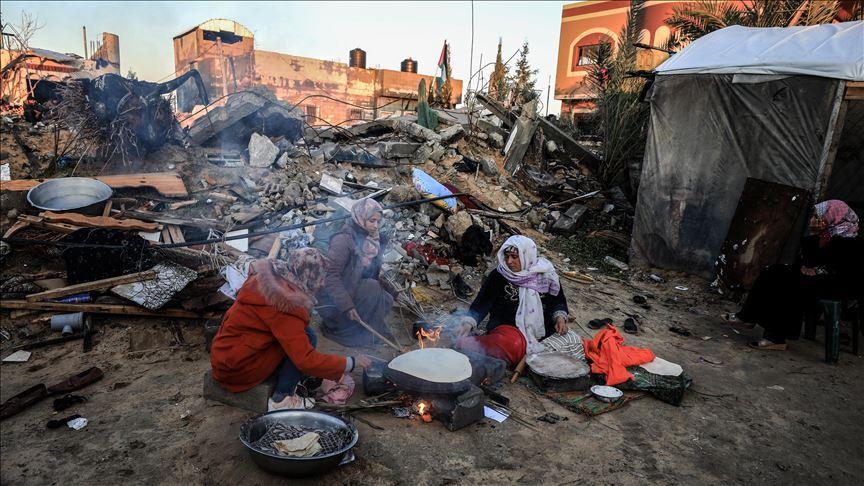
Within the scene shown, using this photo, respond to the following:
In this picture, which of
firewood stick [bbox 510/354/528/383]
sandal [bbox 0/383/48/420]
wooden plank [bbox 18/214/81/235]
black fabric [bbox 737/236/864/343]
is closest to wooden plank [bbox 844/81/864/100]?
black fabric [bbox 737/236/864/343]

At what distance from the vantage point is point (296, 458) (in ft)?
8.02

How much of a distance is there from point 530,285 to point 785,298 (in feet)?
9.65

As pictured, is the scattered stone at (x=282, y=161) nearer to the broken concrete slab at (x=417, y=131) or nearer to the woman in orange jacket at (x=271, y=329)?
the broken concrete slab at (x=417, y=131)

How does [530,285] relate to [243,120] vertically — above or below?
below

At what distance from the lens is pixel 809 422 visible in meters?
3.61

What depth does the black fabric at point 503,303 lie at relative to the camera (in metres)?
4.16

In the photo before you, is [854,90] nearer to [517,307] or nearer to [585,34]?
[517,307]

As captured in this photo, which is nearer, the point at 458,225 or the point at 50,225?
the point at 50,225

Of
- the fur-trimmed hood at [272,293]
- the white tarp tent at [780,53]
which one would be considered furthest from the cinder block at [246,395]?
the white tarp tent at [780,53]

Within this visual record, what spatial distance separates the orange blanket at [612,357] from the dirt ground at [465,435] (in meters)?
0.26

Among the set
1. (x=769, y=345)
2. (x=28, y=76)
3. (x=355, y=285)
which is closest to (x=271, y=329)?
(x=355, y=285)

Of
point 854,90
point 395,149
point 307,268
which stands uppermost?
point 854,90

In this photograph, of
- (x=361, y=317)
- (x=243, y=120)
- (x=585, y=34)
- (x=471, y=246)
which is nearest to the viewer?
(x=361, y=317)

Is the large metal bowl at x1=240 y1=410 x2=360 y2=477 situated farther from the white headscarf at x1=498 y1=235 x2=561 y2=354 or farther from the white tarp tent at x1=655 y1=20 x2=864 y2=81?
the white tarp tent at x1=655 y1=20 x2=864 y2=81
